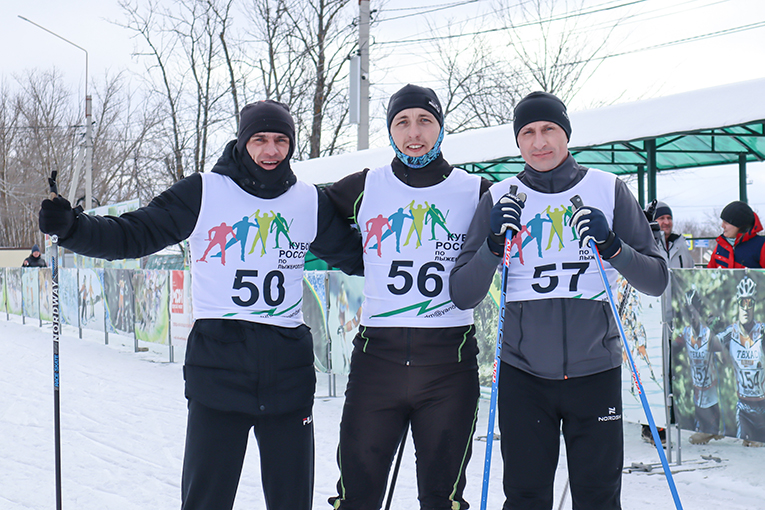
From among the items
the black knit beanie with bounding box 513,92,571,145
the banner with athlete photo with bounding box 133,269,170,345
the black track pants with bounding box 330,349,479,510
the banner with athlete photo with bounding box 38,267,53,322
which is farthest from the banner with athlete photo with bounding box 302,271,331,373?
the banner with athlete photo with bounding box 38,267,53,322

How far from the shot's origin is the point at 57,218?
7.65 feet

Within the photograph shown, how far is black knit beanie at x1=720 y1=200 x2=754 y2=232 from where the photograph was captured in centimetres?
582

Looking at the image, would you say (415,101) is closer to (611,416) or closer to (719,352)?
(611,416)

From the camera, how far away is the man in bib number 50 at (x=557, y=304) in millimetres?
2250

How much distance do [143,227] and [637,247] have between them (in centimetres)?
190

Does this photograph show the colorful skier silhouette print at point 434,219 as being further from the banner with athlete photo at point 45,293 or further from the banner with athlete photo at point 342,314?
the banner with athlete photo at point 45,293

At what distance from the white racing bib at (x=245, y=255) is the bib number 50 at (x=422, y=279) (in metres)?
0.43

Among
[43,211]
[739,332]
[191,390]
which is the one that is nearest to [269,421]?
[191,390]

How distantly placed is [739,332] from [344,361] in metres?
3.76

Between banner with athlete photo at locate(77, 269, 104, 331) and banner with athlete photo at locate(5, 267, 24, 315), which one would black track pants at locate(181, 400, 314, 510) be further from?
banner with athlete photo at locate(5, 267, 24, 315)

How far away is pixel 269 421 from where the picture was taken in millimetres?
2465

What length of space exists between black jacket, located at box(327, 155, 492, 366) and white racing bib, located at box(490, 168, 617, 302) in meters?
0.26

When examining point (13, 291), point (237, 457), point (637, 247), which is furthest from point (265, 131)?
point (13, 291)

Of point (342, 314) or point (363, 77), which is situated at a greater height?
point (363, 77)
